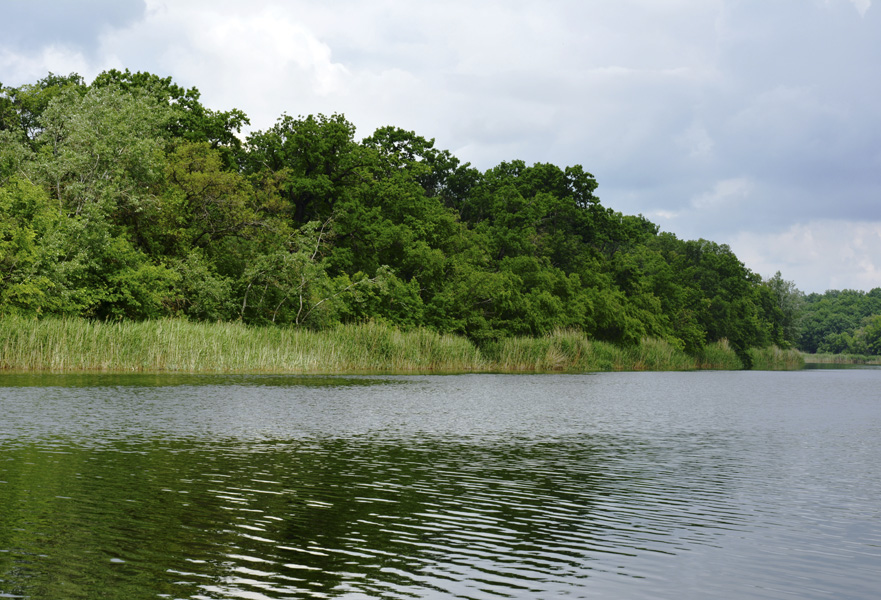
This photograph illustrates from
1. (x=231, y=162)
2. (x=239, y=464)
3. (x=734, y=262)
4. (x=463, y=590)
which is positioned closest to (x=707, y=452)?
(x=239, y=464)

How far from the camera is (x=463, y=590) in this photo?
6.38 metres

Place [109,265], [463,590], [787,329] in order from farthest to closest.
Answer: [787,329]
[109,265]
[463,590]

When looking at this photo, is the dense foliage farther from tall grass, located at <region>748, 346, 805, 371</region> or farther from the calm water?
the calm water

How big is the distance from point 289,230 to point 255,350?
682 inches

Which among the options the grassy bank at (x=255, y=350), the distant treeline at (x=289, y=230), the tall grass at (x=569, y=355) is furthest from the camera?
the tall grass at (x=569, y=355)

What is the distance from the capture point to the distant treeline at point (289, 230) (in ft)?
140

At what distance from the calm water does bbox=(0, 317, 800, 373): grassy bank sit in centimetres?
1304

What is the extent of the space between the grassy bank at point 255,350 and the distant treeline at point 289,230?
372 cm

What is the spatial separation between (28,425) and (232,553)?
35.2 feet

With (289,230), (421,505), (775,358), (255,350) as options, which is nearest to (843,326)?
(775,358)

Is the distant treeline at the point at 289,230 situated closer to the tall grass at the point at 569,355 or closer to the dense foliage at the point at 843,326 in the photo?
the tall grass at the point at 569,355

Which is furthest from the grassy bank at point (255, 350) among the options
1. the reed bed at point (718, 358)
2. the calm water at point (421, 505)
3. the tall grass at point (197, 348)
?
the reed bed at point (718, 358)

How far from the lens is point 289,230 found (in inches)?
2170

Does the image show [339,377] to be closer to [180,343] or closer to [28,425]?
[180,343]
